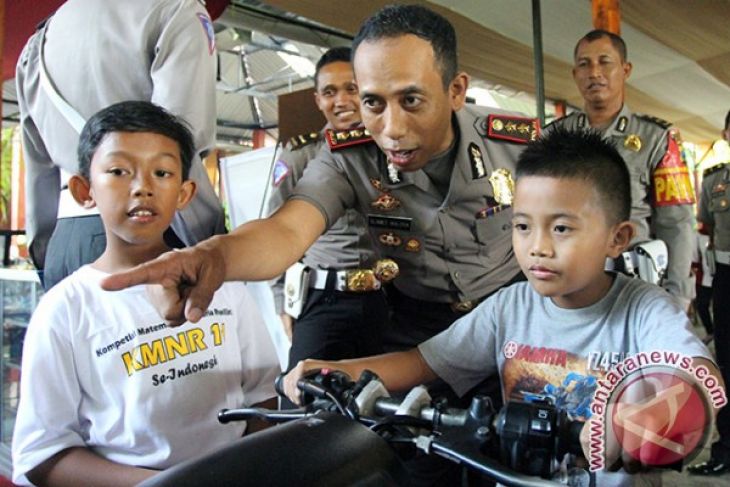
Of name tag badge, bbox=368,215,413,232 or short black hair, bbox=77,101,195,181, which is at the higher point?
short black hair, bbox=77,101,195,181

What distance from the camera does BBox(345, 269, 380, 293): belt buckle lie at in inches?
81.0

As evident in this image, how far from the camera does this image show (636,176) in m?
2.53

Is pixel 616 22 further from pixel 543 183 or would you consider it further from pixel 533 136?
pixel 543 183

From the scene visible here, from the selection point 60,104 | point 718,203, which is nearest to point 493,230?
point 60,104

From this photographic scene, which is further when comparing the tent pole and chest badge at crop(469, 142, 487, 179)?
the tent pole

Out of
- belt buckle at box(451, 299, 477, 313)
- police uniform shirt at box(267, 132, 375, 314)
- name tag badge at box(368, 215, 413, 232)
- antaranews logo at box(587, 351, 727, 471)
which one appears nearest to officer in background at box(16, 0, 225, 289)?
name tag badge at box(368, 215, 413, 232)

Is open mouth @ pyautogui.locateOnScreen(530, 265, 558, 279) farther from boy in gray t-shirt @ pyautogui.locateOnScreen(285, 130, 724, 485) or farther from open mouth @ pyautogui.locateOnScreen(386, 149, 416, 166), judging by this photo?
open mouth @ pyautogui.locateOnScreen(386, 149, 416, 166)

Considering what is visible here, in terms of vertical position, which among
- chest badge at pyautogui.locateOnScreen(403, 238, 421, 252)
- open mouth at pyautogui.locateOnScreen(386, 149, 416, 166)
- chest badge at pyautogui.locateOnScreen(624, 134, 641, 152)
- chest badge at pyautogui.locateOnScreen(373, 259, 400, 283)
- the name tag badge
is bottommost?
chest badge at pyautogui.locateOnScreen(373, 259, 400, 283)

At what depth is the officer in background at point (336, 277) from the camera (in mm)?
2057

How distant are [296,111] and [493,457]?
264 centimetres

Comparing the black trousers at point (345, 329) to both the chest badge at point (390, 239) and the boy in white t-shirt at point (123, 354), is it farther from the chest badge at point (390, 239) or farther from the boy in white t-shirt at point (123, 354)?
the boy in white t-shirt at point (123, 354)

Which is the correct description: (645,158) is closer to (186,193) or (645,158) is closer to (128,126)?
(186,193)

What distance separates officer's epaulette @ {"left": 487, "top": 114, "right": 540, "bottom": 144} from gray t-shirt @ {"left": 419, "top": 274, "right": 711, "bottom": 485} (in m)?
0.49

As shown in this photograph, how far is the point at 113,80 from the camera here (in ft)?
4.75
